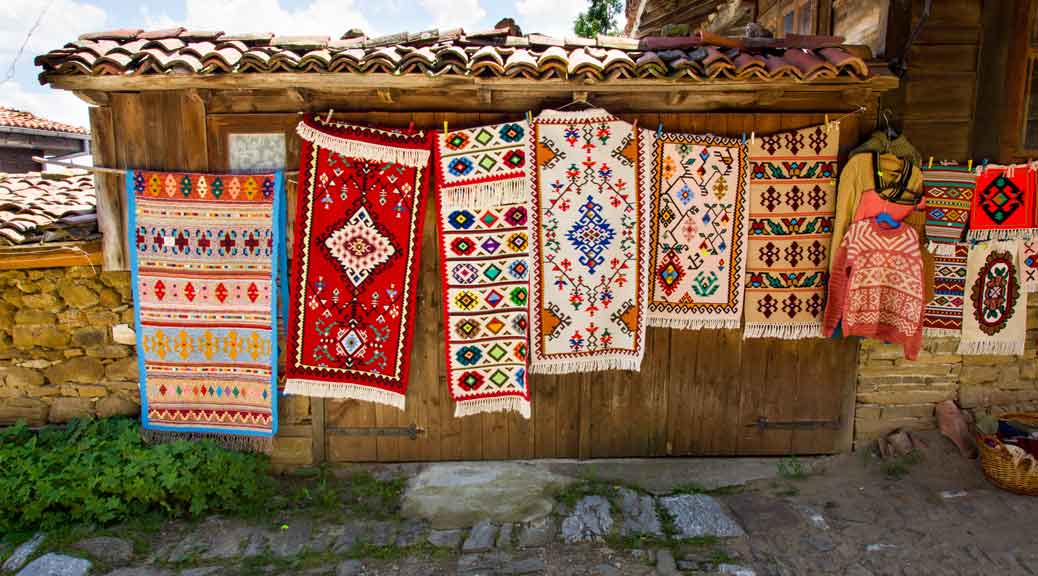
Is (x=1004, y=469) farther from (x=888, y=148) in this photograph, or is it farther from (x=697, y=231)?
(x=697, y=231)

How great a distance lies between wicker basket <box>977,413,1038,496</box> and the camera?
4102 mm

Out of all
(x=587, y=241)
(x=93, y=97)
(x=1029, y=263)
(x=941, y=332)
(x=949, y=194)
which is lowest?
(x=941, y=332)

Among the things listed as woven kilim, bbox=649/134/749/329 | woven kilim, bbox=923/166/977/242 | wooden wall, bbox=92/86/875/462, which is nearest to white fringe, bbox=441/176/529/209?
wooden wall, bbox=92/86/875/462

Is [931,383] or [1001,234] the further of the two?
[931,383]

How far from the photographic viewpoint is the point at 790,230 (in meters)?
4.29

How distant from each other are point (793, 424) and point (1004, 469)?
1.29 m

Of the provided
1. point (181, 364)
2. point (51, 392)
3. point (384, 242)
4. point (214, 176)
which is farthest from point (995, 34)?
point (51, 392)

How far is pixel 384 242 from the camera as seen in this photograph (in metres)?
4.11

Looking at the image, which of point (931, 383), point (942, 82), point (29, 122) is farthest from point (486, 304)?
point (29, 122)

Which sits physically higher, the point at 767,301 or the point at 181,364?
the point at 767,301

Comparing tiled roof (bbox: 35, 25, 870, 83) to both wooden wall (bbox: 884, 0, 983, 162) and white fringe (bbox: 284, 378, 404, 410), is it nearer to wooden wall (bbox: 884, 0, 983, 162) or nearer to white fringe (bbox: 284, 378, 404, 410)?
wooden wall (bbox: 884, 0, 983, 162)

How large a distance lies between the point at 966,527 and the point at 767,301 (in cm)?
176

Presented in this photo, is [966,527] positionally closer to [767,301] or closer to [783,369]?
[783,369]

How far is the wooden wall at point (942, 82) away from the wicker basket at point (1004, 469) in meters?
1.94
